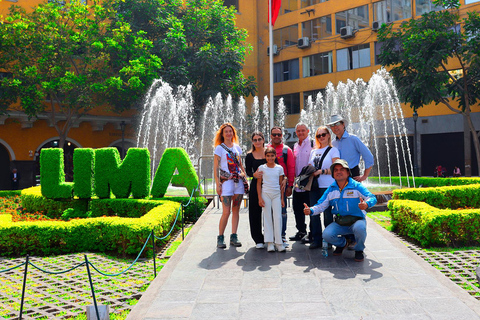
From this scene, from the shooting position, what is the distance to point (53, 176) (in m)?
11.2

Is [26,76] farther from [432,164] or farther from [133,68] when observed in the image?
[432,164]

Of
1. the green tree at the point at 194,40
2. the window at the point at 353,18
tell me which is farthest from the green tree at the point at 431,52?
the window at the point at 353,18

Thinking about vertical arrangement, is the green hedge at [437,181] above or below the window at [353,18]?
below

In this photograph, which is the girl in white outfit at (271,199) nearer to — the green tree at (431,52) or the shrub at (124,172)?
the shrub at (124,172)

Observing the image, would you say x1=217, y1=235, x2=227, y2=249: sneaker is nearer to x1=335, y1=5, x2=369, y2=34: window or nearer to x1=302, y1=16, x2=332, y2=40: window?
x1=335, y1=5, x2=369, y2=34: window

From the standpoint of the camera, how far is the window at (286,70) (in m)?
34.5

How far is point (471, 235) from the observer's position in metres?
7.02

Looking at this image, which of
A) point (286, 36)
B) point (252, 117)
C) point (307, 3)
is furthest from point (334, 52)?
point (252, 117)

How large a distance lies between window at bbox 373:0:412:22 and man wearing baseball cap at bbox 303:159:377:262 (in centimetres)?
2586

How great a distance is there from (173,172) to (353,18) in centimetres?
2378

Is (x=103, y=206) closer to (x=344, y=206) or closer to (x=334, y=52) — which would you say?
(x=344, y=206)

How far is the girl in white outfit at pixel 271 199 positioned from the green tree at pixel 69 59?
1831cm

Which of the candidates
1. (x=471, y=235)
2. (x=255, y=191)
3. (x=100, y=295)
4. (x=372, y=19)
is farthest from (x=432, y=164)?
(x=100, y=295)

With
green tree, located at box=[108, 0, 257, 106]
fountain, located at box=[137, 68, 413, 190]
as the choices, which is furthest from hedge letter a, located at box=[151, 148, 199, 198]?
green tree, located at box=[108, 0, 257, 106]
